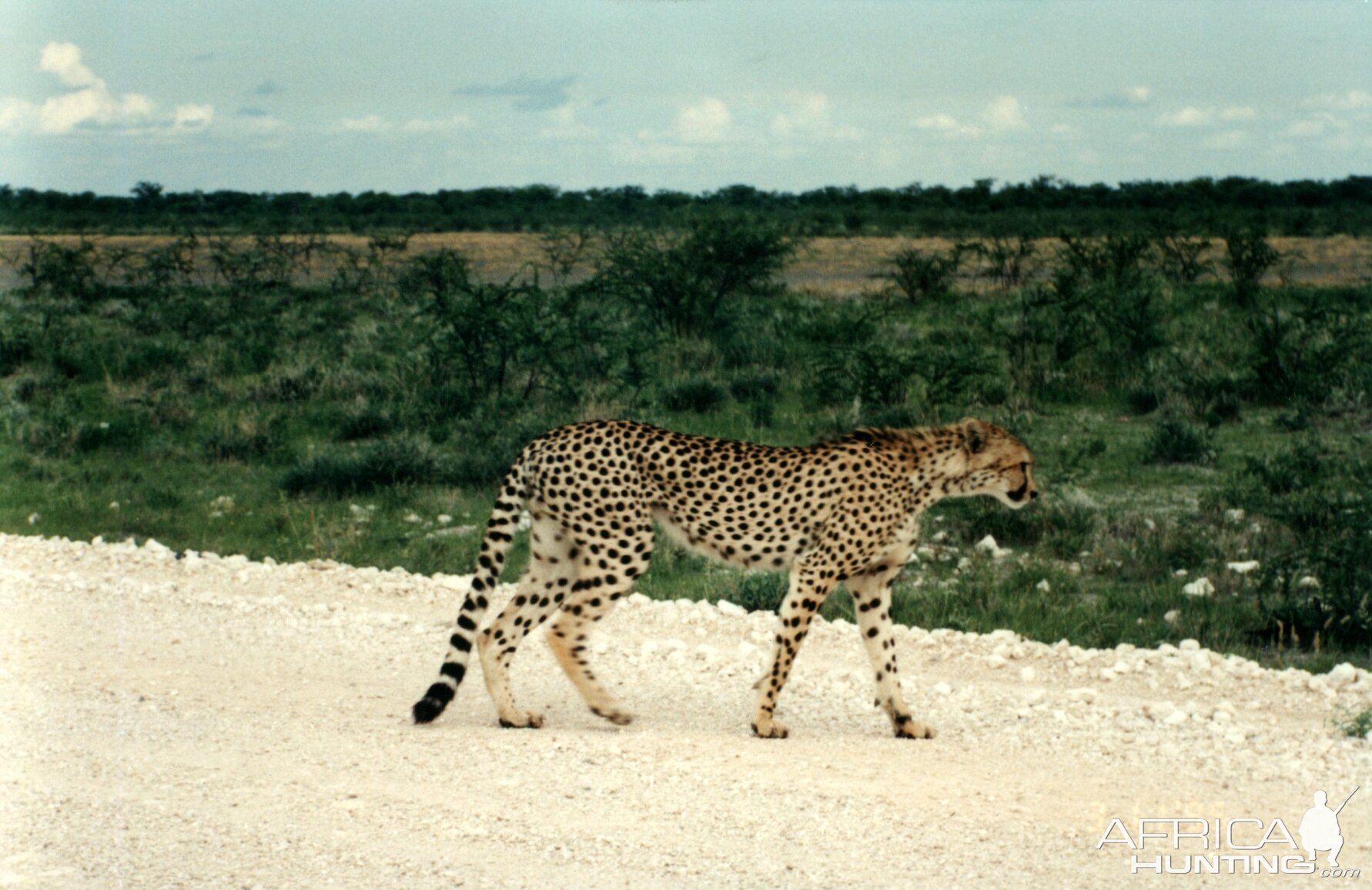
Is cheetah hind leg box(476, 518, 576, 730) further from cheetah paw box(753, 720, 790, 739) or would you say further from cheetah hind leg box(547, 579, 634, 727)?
cheetah paw box(753, 720, 790, 739)

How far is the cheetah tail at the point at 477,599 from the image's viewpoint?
614 centimetres

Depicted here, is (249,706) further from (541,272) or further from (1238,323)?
(541,272)

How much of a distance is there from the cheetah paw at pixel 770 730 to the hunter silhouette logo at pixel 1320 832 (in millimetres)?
1954

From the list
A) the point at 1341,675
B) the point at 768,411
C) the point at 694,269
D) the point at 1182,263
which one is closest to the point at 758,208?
the point at 1182,263

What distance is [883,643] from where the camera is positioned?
20.8 feet

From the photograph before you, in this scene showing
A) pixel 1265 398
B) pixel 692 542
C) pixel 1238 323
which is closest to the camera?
pixel 692 542

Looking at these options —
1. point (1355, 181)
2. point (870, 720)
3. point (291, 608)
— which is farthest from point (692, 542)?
point (1355, 181)

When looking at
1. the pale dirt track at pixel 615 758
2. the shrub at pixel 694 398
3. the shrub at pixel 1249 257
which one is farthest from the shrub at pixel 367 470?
the shrub at pixel 1249 257

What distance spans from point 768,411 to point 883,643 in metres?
8.72

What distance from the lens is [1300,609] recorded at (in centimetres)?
839

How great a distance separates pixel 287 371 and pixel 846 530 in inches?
487

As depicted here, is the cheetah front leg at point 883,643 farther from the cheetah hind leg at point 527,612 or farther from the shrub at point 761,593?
the shrub at point 761,593

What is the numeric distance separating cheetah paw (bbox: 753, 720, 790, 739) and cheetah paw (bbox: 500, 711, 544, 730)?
88cm

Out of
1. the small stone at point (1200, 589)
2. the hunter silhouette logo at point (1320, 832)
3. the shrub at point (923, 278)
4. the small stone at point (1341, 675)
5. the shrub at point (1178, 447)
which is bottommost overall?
the small stone at point (1200, 589)
